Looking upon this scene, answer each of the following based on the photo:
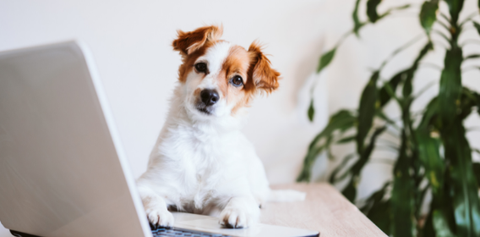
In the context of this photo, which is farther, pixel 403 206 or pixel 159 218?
pixel 403 206

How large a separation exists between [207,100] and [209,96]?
0.04ft

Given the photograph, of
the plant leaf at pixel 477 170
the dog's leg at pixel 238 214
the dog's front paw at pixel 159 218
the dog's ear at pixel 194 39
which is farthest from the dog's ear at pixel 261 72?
the plant leaf at pixel 477 170

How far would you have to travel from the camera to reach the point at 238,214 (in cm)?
78

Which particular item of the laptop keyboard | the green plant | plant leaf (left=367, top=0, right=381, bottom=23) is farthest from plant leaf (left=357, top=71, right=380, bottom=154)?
the laptop keyboard

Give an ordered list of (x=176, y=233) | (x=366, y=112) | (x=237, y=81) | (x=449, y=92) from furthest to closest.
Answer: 1. (x=366, y=112)
2. (x=449, y=92)
3. (x=237, y=81)
4. (x=176, y=233)

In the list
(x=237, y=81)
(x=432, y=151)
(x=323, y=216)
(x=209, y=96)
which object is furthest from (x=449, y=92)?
(x=209, y=96)

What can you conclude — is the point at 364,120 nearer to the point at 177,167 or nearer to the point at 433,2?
the point at 433,2

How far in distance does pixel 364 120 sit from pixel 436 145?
30 centimetres

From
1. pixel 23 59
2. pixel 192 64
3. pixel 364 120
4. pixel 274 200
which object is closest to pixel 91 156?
pixel 23 59

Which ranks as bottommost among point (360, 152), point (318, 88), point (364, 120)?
point (360, 152)

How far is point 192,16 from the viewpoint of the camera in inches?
52.4

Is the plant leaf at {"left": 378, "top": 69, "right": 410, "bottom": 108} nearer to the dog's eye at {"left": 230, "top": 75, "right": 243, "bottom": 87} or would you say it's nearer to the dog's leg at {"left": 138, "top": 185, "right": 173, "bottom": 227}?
the dog's eye at {"left": 230, "top": 75, "right": 243, "bottom": 87}

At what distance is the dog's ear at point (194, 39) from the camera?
922 mm

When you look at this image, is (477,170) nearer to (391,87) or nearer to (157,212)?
(391,87)
